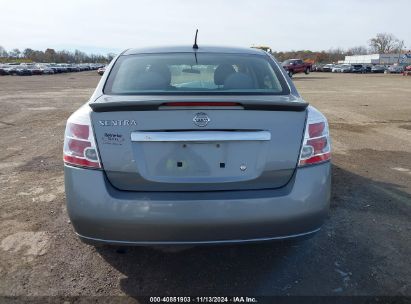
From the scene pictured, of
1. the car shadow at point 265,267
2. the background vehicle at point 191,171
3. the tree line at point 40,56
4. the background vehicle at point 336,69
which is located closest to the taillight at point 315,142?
the background vehicle at point 191,171

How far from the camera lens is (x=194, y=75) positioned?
3725mm

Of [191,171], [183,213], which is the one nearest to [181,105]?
[191,171]

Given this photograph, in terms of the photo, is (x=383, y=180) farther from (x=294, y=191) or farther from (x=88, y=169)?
(x=88, y=169)

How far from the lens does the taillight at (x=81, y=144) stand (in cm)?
256

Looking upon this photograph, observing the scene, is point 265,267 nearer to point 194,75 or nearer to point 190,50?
point 194,75

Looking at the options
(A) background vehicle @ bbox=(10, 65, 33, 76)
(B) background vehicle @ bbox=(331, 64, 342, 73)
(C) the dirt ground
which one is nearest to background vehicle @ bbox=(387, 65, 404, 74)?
(B) background vehicle @ bbox=(331, 64, 342, 73)

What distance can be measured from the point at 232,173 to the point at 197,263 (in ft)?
3.42

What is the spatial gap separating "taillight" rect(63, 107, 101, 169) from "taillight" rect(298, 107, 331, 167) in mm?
1373

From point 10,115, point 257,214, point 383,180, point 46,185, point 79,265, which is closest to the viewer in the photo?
point 257,214

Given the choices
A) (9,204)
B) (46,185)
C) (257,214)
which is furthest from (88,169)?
(46,185)

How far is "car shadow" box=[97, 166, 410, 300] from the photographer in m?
2.86

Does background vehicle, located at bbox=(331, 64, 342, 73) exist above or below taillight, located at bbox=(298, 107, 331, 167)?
below

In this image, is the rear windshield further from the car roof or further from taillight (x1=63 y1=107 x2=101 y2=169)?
taillight (x1=63 y1=107 x2=101 y2=169)

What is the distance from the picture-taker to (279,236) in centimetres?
262
